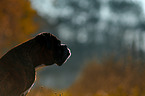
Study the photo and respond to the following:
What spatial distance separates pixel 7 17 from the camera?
20.6 m

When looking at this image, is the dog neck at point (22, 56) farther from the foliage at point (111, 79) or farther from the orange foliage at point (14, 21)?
the orange foliage at point (14, 21)

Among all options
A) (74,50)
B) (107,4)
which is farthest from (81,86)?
(74,50)

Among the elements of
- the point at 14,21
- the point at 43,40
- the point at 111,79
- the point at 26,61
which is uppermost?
the point at 43,40

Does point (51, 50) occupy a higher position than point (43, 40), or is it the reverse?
point (43, 40)

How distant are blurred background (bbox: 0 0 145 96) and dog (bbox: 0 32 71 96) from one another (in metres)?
1.40

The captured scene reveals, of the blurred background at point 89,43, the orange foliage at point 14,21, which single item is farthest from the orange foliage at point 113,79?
the orange foliage at point 14,21

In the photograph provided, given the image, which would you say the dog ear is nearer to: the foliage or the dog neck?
the dog neck

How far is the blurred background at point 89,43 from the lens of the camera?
10.1 m

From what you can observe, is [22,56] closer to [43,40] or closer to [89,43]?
[43,40]

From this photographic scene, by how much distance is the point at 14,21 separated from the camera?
22859 millimetres

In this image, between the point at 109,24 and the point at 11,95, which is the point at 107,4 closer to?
the point at 109,24

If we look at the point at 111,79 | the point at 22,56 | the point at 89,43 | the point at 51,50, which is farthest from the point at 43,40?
the point at 89,43

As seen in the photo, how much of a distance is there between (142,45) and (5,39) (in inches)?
488

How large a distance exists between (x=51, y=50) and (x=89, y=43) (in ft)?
161
